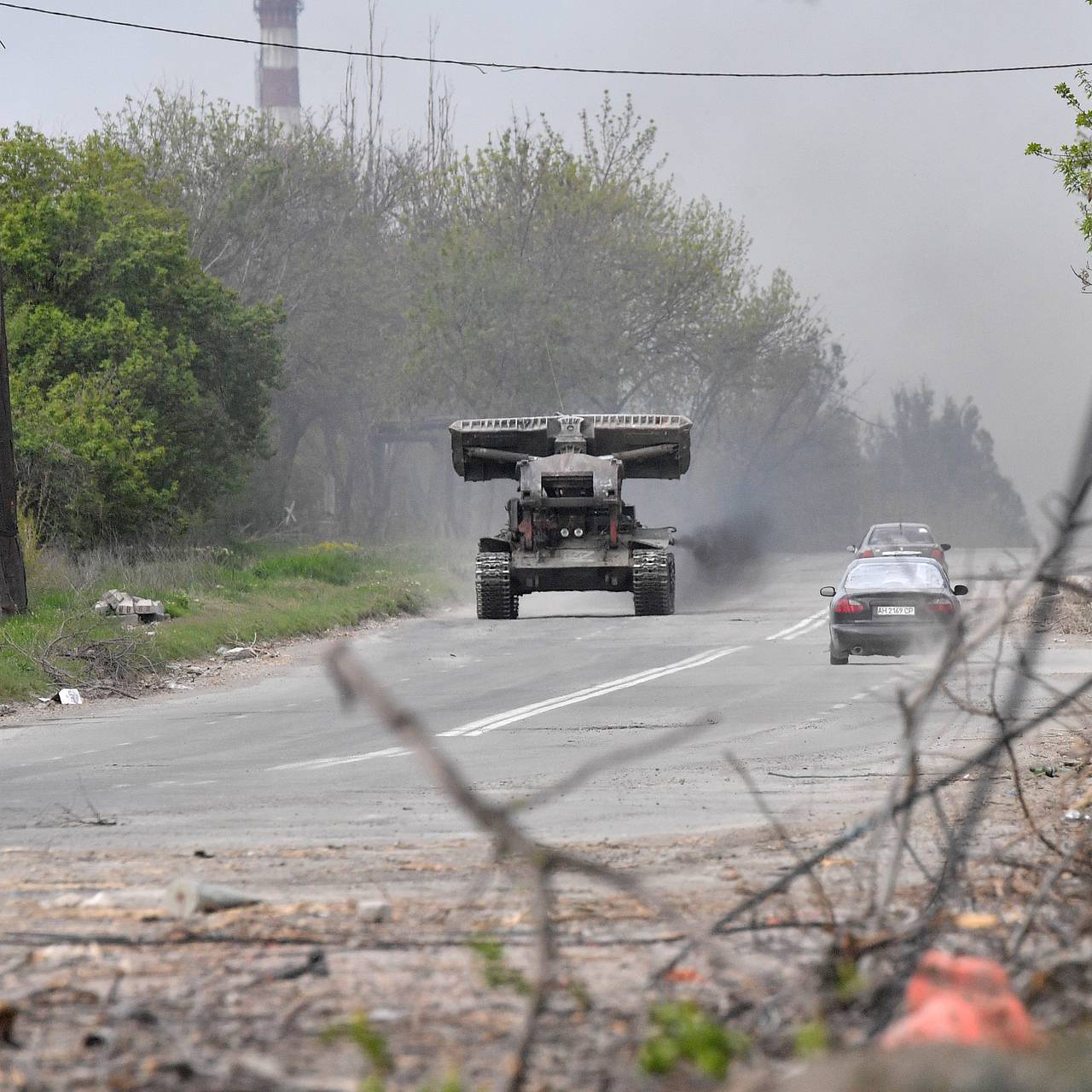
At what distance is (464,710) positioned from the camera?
611 inches

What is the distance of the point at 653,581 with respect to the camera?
1125 inches

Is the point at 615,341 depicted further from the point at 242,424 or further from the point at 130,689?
the point at 130,689

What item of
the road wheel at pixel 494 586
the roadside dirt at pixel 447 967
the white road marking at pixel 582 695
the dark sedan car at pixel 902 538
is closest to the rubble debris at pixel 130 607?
the road wheel at pixel 494 586

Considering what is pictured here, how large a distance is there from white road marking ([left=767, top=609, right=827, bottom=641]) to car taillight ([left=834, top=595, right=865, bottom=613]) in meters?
4.87

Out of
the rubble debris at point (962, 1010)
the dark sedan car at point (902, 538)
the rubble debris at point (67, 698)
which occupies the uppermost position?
the rubble debris at point (962, 1010)

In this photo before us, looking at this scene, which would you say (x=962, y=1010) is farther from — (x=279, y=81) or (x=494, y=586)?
(x=279, y=81)

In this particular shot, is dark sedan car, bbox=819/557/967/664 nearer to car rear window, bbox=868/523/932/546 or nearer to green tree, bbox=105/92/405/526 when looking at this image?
car rear window, bbox=868/523/932/546

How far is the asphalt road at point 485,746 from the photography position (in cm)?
836

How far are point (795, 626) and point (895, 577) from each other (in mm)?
7230

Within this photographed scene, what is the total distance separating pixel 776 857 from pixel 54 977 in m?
2.95

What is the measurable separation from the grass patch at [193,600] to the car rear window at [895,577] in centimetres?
818

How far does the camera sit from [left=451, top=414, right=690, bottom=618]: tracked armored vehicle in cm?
2886

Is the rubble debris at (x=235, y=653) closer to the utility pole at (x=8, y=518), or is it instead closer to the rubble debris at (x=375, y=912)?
the utility pole at (x=8, y=518)

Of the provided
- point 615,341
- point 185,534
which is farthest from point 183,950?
point 615,341
